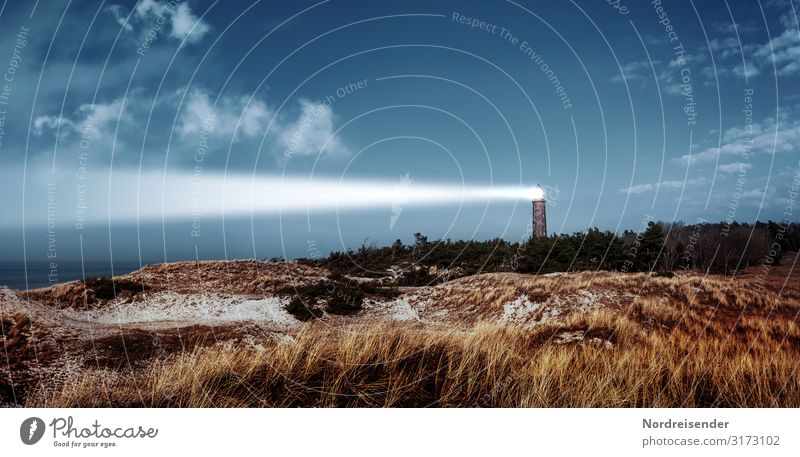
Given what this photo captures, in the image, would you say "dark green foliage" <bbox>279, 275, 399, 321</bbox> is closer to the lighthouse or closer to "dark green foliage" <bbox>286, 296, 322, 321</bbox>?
"dark green foliage" <bbox>286, 296, 322, 321</bbox>

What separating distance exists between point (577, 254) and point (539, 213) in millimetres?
6144

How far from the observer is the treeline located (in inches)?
509

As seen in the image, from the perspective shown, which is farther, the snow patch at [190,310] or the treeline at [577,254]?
the treeline at [577,254]

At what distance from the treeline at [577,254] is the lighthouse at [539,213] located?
3598mm

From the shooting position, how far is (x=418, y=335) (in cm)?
525

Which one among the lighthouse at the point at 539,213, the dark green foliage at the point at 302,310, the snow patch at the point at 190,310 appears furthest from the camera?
the lighthouse at the point at 539,213

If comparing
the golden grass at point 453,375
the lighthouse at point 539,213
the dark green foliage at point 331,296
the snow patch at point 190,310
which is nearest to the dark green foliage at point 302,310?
the dark green foliage at point 331,296

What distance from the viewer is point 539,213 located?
754 inches

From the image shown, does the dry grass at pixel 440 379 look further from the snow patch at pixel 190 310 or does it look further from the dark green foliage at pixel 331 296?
the dark green foliage at pixel 331 296

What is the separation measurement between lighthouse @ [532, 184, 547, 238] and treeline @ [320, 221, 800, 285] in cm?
360

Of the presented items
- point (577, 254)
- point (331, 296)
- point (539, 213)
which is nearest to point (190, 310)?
point (331, 296)

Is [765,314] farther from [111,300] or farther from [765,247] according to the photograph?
[111,300]

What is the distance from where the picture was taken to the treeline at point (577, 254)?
509 inches
